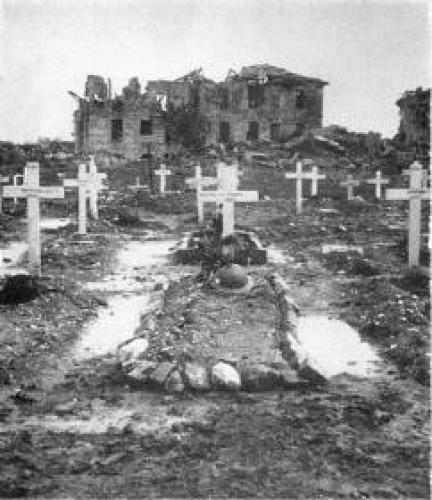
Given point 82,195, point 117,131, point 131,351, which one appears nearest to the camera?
point 131,351

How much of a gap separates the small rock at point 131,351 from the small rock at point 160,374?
0.48m

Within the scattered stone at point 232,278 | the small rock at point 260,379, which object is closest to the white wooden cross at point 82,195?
the scattered stone at point 232,278

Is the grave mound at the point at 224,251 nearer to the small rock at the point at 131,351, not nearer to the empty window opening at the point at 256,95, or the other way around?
the small rock at the point at 131,351

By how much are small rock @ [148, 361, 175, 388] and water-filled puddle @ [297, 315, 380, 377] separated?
193cm

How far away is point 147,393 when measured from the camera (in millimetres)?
7371

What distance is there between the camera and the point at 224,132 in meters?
59.1

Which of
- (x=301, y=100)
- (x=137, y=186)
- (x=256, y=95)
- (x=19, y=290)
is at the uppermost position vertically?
(x=256, y=95)

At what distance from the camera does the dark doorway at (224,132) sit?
5897 cm

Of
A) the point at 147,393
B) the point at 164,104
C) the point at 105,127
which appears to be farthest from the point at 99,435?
the point at 164,104

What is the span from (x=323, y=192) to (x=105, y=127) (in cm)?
2607

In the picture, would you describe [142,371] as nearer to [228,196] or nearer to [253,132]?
[228,196]

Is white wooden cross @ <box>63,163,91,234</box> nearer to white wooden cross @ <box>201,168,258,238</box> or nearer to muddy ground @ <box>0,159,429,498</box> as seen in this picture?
white wooden cross @ <box>201,168,258,238</box>

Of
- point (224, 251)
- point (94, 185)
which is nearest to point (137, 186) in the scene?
point (94, 185)

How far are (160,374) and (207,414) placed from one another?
110 centimetres
